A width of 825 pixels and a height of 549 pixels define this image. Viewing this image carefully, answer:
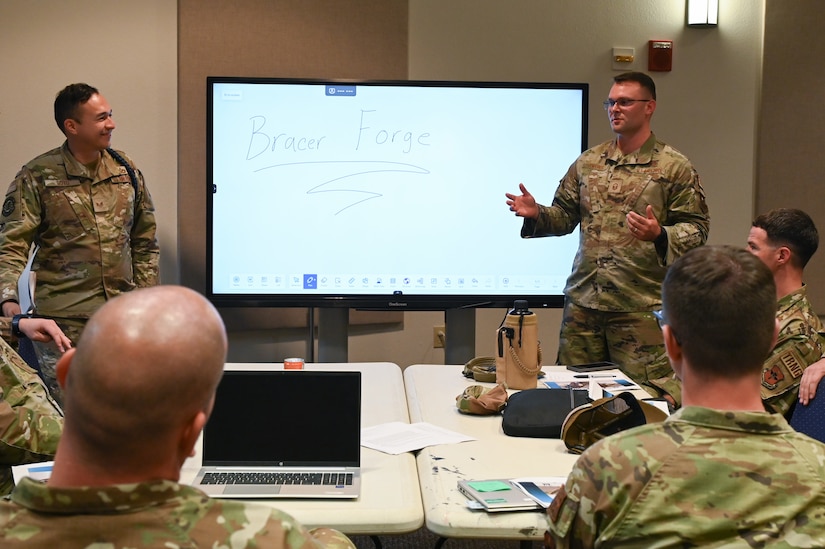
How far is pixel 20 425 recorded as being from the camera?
68.6 inches

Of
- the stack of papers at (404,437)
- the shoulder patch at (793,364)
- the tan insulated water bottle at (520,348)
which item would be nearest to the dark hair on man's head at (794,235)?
the shoulder patch at (793,364)

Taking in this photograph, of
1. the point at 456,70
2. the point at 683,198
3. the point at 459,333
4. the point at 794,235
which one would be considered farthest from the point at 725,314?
the point at 456,70

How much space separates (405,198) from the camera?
3.93 m

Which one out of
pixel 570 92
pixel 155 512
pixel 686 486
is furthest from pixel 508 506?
pixel 570 92

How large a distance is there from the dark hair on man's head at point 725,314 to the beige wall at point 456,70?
2.64 m

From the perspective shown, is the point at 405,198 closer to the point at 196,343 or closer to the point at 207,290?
the point at 207,290

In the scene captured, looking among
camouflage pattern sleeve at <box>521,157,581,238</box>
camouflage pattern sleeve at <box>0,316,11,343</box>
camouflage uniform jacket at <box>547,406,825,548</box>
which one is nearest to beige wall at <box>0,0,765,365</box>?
camouflage pattern sleeve at <box>521,157,581,238</box>

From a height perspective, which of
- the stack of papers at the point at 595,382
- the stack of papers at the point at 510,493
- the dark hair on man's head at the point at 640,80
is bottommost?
the stack of papers at the point at 510,493

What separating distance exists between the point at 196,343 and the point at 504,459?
1.08 m

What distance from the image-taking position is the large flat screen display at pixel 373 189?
3.89 metres

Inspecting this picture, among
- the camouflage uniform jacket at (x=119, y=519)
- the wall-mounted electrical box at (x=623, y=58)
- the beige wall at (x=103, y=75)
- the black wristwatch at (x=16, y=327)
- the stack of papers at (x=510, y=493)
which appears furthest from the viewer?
the wall-mounted electrical box at (x=623, y=58)

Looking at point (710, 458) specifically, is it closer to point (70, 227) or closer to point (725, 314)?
point (725, 314)

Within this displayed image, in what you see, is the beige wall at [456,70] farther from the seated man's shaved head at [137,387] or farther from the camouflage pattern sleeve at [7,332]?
the seated man's shaved head at [137,387]

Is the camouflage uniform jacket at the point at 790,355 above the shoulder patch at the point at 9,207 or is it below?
below
